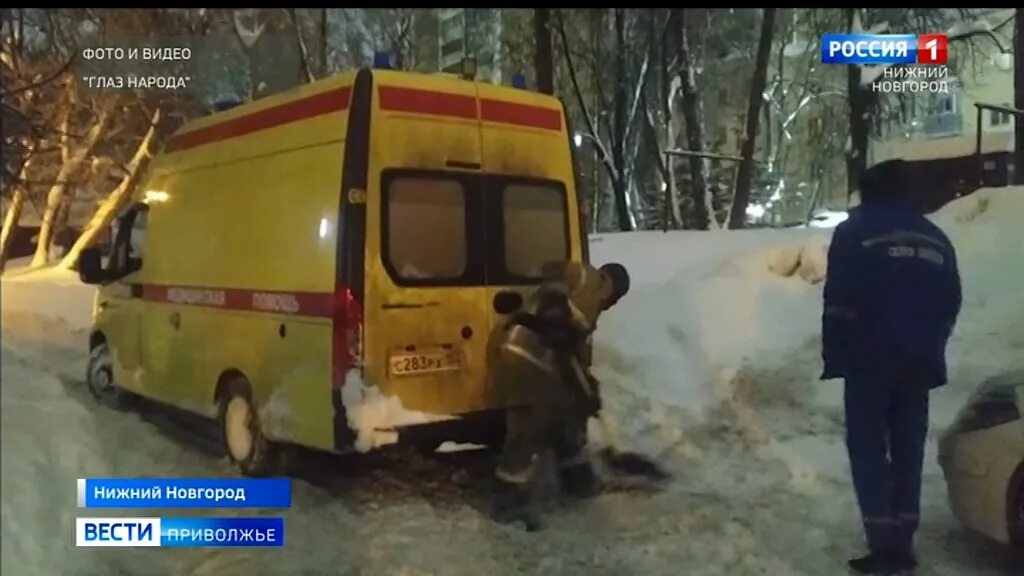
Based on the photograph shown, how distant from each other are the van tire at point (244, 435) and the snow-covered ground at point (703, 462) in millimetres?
65

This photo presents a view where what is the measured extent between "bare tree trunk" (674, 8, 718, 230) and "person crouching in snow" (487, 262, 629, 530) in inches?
11.7

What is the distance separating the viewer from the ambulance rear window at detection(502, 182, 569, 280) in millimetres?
3156

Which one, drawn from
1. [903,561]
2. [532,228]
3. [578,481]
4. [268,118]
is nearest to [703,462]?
[578,481]

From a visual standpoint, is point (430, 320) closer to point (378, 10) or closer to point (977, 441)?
point (378, 10)

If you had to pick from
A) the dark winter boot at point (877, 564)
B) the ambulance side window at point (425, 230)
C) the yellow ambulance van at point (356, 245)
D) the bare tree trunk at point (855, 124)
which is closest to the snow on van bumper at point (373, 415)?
the yellow ambulance van at point (356, 245)

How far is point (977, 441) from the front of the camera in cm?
305

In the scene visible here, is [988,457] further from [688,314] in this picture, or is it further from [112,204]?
[112,204]

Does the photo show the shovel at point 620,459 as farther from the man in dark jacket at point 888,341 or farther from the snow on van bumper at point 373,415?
the man in dark jacket at point 888,341

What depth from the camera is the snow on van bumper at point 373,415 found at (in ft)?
9.95

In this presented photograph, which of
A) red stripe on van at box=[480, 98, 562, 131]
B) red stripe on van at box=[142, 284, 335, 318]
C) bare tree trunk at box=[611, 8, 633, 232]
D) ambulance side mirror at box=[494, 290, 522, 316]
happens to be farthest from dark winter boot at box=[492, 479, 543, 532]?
red stripe on van at box=[480, 98, 562, 131]

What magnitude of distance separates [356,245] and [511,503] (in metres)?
0.88

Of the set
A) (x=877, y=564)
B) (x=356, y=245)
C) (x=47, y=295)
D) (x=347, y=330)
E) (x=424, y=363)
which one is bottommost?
(x=877, y=564)

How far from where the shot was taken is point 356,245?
3008 mm

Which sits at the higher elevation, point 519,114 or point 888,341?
point 519,114
